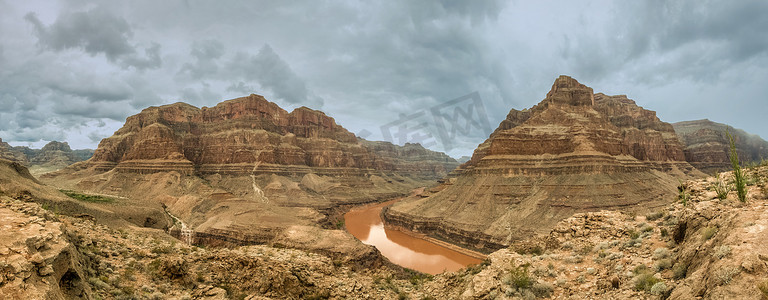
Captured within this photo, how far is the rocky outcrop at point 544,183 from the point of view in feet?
130

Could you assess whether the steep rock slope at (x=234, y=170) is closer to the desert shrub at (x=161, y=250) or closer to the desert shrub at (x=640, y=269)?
the desert shrub at (x=161, y=250)

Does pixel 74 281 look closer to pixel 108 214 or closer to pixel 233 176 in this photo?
pixel 108 214

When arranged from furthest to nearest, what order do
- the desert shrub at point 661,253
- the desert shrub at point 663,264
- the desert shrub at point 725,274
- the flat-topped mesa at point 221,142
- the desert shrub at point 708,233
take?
1. the flat-topped mesa at point 221,142
2. the desert shrub at point 661,253
3. the desert shrub at point 663,264
4. the desert shrub at point 708,233
5. the desert shrub at point 725,274

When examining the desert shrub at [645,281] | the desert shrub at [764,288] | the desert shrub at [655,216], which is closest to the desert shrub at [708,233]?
the desert shrub at [645,281]

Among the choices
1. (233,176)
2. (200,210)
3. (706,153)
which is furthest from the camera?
(706,153)

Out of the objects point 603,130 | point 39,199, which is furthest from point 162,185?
point 603,130

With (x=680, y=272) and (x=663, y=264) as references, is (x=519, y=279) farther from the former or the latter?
(x=680, y=272)

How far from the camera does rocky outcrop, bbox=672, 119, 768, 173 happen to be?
86188mm

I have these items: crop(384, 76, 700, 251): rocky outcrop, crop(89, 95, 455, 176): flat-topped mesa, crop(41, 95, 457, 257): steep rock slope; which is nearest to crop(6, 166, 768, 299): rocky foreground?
crop(41, 95, 457, 257): steep rock slope

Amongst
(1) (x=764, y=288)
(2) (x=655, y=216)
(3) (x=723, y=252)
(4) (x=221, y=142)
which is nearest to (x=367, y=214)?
(4) (x=221, y=142)

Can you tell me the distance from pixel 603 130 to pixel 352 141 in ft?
288

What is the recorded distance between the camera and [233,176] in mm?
77812

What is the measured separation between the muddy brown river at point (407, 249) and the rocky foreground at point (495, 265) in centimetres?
1425

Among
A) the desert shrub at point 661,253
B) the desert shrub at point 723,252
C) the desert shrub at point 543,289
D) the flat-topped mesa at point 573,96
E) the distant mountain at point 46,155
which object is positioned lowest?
the desert shrub at point 543,289
